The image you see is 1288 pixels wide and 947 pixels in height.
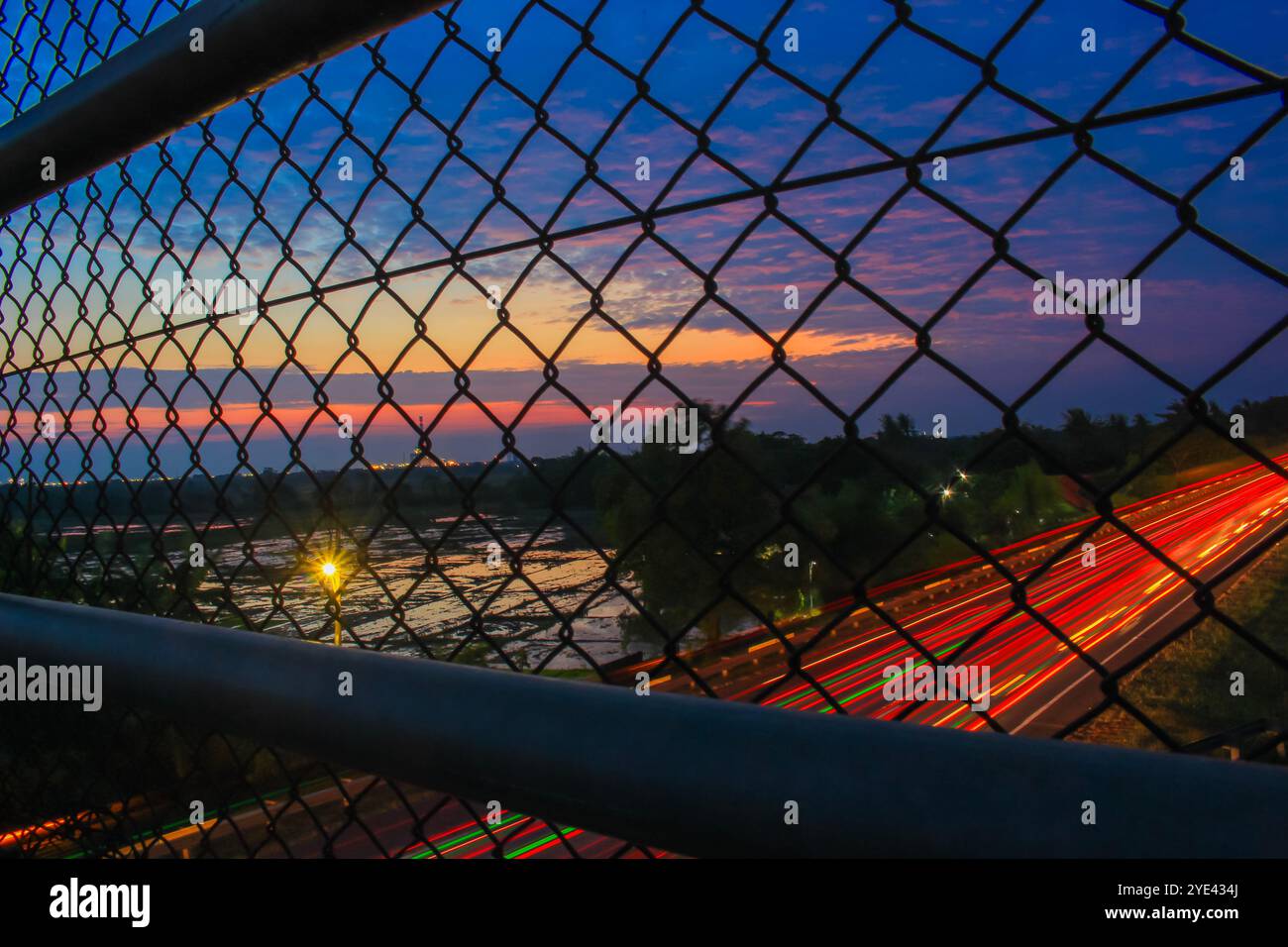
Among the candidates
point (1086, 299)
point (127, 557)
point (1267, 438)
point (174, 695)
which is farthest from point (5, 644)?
point (1267, 438)

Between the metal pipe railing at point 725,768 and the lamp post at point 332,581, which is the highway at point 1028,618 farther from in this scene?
the lamp post at point 332,581

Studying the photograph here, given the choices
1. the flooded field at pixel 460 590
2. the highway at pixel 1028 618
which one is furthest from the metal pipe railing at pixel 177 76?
the highway at pixel 1028 618

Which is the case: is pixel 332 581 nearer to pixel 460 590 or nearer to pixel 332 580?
pixel 332 580

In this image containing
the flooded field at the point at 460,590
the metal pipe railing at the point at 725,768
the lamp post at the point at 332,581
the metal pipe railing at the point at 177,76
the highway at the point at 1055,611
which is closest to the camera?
the metal pipe railing at the point at 725,768

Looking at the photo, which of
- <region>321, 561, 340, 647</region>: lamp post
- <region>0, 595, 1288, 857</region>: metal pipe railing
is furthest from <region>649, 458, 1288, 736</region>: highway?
<region>321, 561, 340, 647</region>: lamp post

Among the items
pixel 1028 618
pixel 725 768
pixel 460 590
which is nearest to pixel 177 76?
pixel 460 590
